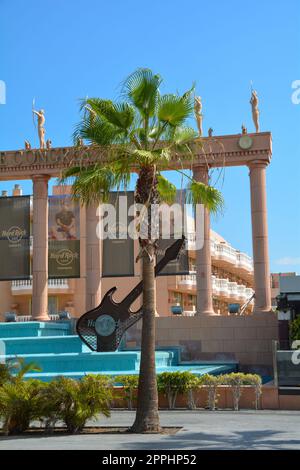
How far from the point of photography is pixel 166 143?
16453mm

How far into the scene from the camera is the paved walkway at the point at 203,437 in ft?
41.3

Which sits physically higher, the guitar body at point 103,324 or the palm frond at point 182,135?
the palm frond at point 182,135

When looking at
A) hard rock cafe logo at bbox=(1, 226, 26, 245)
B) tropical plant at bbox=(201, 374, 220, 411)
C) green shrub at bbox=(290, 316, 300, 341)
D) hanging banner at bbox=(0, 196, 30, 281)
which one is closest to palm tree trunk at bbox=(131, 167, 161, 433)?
tropical plant at bbox=(201, 374, 220, 411)

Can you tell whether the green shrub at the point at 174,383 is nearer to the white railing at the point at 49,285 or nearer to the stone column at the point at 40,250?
the stone column at the point at 40,250

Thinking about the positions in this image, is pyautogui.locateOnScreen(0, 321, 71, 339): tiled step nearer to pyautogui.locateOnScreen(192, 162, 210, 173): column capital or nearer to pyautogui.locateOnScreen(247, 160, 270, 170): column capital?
pyautogui.locateOnScreen(192, 162, 210, 173): column capital

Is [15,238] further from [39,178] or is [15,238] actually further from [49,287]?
[49,287]

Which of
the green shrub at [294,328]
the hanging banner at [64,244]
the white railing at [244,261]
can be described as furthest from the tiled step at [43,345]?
the white railing at [244,261]

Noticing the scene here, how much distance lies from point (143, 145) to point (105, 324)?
11.6 meters

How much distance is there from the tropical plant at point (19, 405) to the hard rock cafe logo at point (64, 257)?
706 inches

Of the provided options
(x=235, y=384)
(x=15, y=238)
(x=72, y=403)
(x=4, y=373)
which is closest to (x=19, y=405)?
(x=4, y=373)

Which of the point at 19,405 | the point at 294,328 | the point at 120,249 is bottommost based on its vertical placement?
the point at 19,405

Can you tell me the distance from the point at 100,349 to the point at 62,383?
10980 mm

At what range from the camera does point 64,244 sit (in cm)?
3312

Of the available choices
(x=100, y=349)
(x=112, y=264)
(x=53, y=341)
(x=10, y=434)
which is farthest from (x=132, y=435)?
(x=112, y=264)
